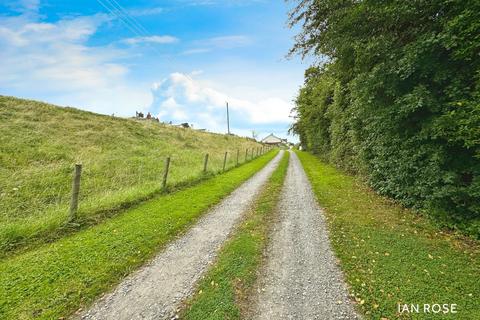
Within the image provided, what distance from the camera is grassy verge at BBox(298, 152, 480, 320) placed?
10.9 ft

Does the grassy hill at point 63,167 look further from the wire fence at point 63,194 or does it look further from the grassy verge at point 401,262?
the grassy verge at point 401,262

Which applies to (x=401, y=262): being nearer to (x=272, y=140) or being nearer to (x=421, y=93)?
(x=421, y=93)

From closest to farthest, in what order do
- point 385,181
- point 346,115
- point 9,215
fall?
1. point 9,215
2. point 385,181
3. point 346,115

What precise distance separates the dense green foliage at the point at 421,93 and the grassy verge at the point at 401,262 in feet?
2.38

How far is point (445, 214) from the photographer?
5629 millimetres

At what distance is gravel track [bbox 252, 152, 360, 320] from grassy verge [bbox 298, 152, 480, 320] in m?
0.25

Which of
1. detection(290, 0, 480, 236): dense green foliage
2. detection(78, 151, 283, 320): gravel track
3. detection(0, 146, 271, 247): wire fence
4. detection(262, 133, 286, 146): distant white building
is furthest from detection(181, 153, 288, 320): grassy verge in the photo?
detection(262, 133, 286, 146): distant white building

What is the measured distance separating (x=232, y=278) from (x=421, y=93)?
20.2 feet

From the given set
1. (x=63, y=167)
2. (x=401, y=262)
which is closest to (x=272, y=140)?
(x=63, y=167)

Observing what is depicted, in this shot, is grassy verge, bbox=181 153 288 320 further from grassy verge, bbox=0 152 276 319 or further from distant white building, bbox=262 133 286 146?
distant white building, bbox=262 133 286 146

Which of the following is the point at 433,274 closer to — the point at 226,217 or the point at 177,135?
the point at 226,217

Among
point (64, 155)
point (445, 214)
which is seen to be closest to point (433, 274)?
point (445, 214)

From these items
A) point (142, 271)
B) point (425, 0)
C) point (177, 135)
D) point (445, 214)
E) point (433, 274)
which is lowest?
point (142, 271)

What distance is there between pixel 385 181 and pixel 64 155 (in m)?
16.5
